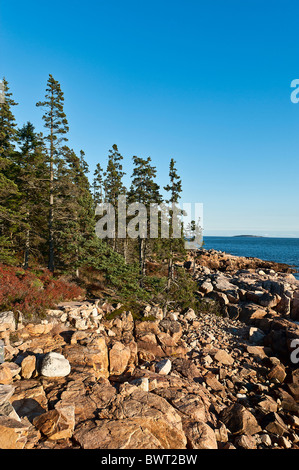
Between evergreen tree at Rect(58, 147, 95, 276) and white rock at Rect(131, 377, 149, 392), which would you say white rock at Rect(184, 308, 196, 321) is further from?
white rock at Rect(131, 377, 149, 392)

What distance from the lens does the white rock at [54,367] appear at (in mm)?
7078

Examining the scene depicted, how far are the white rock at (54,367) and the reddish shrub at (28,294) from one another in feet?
10.3

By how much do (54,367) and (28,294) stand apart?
4918mm

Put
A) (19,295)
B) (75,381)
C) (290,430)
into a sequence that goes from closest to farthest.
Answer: (75,381) → (290,430) → (19,295)

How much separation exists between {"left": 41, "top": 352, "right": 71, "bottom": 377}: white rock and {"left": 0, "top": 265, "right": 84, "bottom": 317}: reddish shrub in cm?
313

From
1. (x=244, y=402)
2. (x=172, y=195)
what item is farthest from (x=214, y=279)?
(x=244, y=402)

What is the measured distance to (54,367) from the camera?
7156mm

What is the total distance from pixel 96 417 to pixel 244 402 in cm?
753

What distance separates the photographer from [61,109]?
19.9 meters

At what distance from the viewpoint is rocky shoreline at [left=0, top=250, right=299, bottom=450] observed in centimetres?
529
